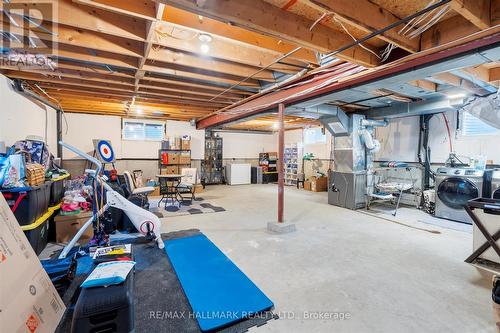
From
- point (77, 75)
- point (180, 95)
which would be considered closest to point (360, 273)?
point (180, 95)

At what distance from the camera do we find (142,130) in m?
7.73

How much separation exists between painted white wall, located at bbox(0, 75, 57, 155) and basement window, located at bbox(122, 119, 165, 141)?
2.41m

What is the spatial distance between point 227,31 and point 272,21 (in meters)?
0.54

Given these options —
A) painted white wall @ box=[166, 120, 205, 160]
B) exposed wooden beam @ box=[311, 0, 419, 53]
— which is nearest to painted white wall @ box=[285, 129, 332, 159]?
painted white wall @ box=[166, 120, 205, 160]

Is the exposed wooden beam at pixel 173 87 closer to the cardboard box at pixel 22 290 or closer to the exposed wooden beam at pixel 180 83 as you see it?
the exposed wooden beam at pixel 180 83

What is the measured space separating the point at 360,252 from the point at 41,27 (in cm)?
417

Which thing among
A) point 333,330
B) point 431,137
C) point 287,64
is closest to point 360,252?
point 333,330

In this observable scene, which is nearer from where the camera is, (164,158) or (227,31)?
(227,31)

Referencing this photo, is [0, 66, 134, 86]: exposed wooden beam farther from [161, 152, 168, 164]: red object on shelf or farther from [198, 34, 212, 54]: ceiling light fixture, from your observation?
[161, 152, 168, 164]: red object on shelf

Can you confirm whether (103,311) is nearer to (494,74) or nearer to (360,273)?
(360,273)

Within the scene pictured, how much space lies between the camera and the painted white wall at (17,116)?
3.24m

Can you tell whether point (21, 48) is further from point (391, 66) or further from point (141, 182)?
point (141, 182)

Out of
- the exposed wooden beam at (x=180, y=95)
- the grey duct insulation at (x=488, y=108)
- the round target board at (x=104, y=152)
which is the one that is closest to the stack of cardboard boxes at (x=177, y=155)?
the exposed wooden beam at (x=180, y=95)

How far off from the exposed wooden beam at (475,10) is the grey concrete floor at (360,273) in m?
2.24
